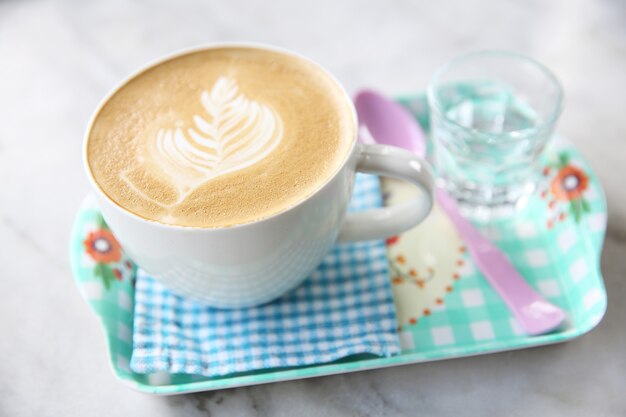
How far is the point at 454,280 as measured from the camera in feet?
2.59

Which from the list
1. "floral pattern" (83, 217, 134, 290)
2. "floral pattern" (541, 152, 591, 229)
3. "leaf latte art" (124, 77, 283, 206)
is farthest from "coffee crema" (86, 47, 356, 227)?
"floral pattern" (541, 152, 591, 229)

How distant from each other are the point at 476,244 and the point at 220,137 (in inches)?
12.8

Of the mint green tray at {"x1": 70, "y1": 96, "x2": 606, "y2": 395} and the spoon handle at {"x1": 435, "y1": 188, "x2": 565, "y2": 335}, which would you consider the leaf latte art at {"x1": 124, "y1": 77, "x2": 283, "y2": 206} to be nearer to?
the mint green tray at {"x1": 70, "y1": 96, "x2": 606, "y2": 395}

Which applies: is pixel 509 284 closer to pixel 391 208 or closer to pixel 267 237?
pixel 391 208

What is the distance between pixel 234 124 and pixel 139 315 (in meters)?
0.23

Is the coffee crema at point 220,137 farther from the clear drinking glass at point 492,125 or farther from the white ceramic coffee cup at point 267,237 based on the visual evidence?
the clear drinking glass at point 492,125

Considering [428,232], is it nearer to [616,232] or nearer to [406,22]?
[616,232]

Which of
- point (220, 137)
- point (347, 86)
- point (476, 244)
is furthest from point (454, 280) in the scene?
point (347, 86)

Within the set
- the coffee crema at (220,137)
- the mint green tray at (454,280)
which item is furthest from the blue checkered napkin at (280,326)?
the coffee crema at (220,137)

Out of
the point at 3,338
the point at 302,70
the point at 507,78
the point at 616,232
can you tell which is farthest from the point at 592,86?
the point at 3,338

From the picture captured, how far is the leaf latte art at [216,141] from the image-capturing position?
2.18ft

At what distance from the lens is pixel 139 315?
0.74 meters

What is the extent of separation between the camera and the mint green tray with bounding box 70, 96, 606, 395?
2.27 feet

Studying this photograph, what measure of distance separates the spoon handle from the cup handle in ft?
0.36
